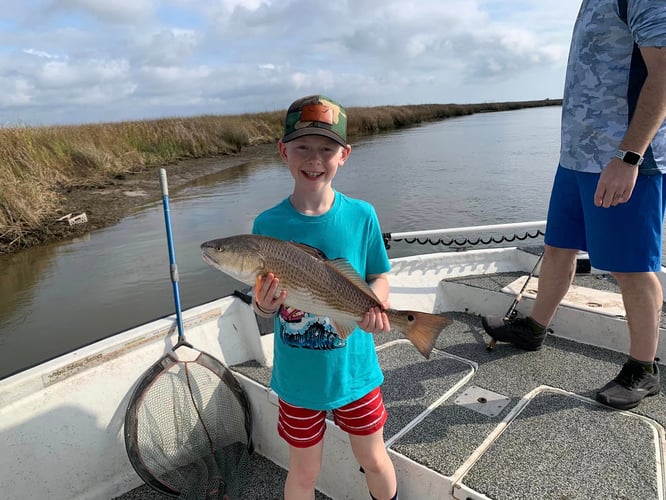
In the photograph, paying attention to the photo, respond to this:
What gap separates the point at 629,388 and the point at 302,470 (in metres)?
2.08

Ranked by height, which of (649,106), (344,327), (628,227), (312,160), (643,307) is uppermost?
(649,106)

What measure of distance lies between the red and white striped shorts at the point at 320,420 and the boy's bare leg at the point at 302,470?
49 mm

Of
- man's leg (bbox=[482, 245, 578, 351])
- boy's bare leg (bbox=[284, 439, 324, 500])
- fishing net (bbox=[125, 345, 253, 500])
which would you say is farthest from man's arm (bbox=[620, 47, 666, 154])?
fishing net (bbox=[125, 345, 253, 500])

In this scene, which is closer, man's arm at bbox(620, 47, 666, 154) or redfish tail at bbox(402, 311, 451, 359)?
redfish tail at bbox(402, 311, 451, 359)

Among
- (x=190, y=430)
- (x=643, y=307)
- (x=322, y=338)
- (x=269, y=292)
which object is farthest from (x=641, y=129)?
(x=190, y=430)

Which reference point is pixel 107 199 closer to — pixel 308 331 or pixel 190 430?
pixel 190 430

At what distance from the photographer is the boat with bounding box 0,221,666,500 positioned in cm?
240

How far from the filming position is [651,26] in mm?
2240

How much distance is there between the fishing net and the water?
261cm

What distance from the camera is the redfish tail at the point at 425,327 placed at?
6.51 ft

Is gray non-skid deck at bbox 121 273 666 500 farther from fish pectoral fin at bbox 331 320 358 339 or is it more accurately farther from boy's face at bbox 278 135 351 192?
boy's face at bbox 278 135 351 192

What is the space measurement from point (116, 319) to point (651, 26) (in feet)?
24.4

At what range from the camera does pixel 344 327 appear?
6.45ft

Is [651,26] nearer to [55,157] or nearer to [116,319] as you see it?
A: [116,319]
